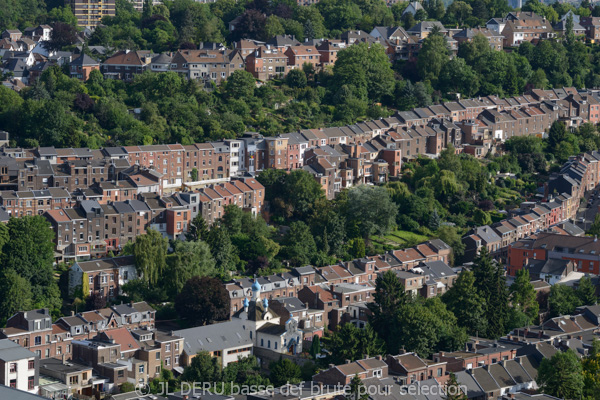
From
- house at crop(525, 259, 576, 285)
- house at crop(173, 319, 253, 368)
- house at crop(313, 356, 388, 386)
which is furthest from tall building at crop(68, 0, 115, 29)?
house at crop(313, 356, 388, 386)

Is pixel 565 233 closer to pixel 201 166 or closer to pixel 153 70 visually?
pixel 201 166

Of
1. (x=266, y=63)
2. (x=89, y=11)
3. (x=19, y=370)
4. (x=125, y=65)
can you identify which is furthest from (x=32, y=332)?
(x=89, y=11)

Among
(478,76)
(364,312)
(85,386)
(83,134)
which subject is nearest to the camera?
(85,386)

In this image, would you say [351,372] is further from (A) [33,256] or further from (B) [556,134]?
(B) [556,134]

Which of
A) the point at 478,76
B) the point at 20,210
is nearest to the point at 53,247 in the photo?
the point at 20,210

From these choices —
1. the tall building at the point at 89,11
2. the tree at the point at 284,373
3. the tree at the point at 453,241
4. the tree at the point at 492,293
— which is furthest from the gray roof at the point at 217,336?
the tall building at the point at 89,11

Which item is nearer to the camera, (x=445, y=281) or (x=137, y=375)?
(x=137, y=375)

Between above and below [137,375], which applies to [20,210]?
above
